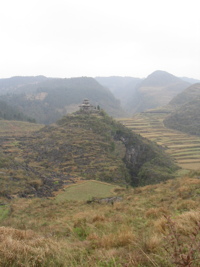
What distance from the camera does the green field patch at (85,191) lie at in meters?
21.1

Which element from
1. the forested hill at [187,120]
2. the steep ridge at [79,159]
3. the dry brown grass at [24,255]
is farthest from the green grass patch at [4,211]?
the forested hill at [187,120]

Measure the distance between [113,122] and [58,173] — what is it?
27.2 m

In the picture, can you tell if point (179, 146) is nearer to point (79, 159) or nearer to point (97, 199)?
point (79, 159)

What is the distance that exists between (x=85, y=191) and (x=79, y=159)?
43.0 feet

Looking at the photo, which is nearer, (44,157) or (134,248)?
(134,248)

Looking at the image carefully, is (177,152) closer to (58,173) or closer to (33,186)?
(58,173)

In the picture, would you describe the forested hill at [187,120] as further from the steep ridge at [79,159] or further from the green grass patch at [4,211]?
the green grass patch at [4,211]

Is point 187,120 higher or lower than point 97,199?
higher

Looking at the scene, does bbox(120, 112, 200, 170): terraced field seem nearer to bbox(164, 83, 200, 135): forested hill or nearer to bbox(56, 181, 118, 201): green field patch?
bbox(164, 83, 200, 135): forested hill

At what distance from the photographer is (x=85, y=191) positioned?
23156mm

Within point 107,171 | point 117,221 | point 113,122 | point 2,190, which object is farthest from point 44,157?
point 117,221

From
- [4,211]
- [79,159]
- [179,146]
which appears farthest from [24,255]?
[179,146]

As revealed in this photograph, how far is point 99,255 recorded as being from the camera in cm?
362

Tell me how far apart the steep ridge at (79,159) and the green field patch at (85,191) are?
1.71m
